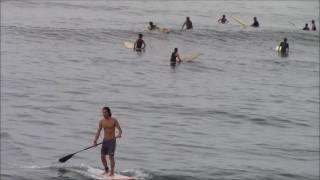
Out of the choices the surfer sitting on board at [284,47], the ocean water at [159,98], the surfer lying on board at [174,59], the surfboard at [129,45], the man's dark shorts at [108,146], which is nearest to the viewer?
the man's dark shorts at [108,146]

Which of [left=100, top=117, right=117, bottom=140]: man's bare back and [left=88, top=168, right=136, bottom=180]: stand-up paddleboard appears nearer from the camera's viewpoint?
[left=100, top=117, right=117, bottom=140]: man's bare back

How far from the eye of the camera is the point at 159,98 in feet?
139

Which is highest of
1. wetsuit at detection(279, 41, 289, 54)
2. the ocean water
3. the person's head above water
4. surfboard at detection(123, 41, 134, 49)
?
the person's head above water

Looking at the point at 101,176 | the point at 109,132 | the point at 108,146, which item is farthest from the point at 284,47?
the point at 109,132

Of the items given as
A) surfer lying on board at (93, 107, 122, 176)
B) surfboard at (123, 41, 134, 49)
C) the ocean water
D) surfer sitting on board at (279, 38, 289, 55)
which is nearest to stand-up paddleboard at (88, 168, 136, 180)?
surfer lying on board at (93, 107, 122, 176)

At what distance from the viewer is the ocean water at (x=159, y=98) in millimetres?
27734

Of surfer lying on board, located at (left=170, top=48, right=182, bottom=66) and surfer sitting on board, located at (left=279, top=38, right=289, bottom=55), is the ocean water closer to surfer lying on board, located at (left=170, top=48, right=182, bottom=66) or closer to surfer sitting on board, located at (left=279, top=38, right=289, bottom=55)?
surfer lying on board, located at (left=170, top=48, right=182, bottom=66)

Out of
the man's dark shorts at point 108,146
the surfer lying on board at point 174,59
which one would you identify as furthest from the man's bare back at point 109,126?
the surfer lying on board at point 174,59

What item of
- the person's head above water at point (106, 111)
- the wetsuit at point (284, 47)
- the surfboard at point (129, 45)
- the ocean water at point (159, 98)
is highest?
the person's head above water at point (106, 111)

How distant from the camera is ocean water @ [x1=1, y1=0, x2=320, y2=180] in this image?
27.7m

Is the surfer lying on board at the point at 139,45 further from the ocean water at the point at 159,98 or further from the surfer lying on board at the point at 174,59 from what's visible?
the surfer lying on board at the point at 174,59

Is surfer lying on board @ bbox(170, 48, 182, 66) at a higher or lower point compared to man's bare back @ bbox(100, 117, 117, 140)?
lower

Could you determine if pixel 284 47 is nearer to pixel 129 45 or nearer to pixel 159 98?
pixel 129 45

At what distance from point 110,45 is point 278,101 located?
20.1m
